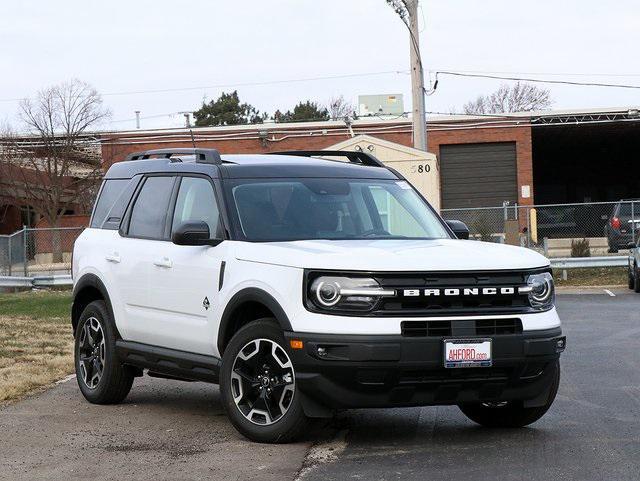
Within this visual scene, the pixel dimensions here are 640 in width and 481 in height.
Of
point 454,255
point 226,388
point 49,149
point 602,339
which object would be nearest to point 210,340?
point 226,388

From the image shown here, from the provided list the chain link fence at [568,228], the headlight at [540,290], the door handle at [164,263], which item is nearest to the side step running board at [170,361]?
the door handle at [164,263]

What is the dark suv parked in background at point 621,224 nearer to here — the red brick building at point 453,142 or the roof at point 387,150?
the roof at point 387,150

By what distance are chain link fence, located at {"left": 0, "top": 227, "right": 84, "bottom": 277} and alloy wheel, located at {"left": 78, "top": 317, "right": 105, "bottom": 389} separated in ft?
70.4

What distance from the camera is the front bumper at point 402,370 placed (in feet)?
24.3

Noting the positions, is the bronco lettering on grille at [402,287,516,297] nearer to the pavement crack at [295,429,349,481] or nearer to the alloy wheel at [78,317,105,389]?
the pavement crack at [295,429,349,481]

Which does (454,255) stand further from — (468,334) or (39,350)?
(39,350)

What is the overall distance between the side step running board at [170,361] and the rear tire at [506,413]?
183 cm

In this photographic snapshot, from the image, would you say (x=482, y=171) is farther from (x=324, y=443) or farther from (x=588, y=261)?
(x=324, y=443)

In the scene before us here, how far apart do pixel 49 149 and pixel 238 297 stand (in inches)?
1937

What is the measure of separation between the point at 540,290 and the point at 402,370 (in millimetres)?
1160

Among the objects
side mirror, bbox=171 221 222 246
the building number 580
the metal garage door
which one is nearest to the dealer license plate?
side mirror, bbox=171 221 222 246

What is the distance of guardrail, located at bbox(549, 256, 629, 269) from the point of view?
3003 cm

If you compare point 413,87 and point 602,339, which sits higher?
point 413,87

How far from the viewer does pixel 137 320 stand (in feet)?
31.2
